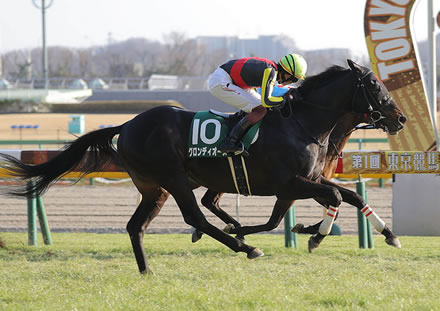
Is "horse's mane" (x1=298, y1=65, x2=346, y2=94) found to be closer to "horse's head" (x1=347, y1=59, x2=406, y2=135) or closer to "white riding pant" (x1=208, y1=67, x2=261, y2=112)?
"horse's head" (x1=347, y1=59, x2=406, y2=135)

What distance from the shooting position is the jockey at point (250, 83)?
524 cm

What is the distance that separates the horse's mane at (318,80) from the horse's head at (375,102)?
19 centimetres

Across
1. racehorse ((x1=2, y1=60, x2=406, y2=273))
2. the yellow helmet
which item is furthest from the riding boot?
the yellow helmet

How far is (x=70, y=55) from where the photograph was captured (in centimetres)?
12294

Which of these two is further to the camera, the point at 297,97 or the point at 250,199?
the point at 250,199

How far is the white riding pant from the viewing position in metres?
5.43

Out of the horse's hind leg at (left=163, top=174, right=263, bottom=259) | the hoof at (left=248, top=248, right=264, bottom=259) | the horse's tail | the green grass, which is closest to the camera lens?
the green grass

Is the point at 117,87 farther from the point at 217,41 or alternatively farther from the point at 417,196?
the point at 217,41

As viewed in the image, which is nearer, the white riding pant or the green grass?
the green grass

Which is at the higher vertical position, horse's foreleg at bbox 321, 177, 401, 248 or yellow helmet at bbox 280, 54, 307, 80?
yellow helmet at bbox 280, 54, 307, 80

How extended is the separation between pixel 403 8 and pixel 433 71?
106 centimetres

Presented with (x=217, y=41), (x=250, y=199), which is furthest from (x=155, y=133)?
(x=217, y=41)

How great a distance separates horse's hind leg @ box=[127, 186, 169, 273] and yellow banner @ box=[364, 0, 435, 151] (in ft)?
15.3

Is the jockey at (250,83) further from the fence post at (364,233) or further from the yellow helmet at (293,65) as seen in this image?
the fence post at (364,233)
